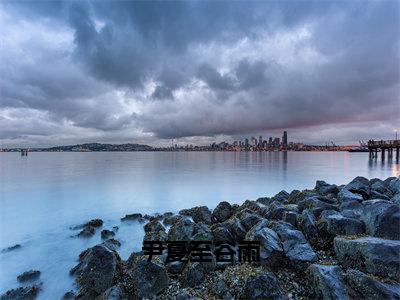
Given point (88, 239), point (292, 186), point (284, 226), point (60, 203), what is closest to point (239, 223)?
point (284, 226)

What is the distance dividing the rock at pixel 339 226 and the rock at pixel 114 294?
630 cm

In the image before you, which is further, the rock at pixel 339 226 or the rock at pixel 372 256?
the rock at pixel 339 226

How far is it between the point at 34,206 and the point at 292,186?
2672 centimetres

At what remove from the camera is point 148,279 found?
6.58m

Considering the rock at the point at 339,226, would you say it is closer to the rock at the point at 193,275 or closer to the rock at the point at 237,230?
the rock at the point at 237,230

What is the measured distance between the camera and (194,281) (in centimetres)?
662

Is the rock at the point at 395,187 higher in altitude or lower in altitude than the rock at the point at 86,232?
higher

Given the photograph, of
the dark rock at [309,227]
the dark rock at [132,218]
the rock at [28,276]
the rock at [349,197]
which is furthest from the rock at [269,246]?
the dark rock at [132,218]

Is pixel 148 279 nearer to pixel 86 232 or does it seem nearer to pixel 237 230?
pixel 237 230

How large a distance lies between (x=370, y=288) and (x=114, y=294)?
20.2 ft

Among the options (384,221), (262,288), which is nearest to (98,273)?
(262,288)

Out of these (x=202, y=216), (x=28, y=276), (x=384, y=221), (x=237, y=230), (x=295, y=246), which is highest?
(x=384, y=221)

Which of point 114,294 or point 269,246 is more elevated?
point 269,246

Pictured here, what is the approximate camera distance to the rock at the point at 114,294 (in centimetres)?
616
